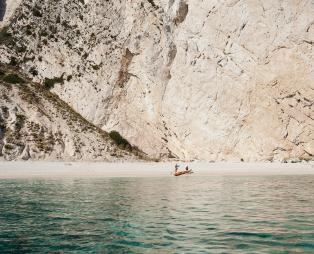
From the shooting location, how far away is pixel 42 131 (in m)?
49.6

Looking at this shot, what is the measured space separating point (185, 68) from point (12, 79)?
20242 mm

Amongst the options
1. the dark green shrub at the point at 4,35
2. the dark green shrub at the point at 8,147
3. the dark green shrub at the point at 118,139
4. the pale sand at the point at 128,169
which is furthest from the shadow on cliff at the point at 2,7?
the pale sand at the point at 128,169

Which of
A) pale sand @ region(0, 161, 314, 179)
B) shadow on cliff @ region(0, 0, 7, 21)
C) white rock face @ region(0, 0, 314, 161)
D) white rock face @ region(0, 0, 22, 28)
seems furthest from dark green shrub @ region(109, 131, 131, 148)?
shadow on cliff @ region(0, 0, 7, 21)

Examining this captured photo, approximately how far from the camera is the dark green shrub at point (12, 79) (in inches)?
2121

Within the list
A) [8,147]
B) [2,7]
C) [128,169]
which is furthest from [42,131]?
[2,7]

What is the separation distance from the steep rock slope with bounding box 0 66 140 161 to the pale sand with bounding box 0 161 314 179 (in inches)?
156

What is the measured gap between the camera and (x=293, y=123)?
49656mm

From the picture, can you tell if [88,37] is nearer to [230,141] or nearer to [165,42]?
[165,42]

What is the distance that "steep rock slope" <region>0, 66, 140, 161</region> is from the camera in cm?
4731

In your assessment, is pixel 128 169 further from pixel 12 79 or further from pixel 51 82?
pixel 51 82

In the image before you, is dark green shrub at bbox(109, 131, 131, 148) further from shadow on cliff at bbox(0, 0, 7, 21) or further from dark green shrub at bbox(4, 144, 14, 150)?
shadow on cliff at bbox(0, 0, 7, 21)

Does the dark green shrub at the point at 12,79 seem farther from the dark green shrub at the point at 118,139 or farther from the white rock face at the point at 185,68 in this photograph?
the dark green shrub at the point at 118,139

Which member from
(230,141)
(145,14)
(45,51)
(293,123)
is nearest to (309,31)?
(293,123)

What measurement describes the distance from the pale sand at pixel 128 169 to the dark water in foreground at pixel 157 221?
47.3 ft
